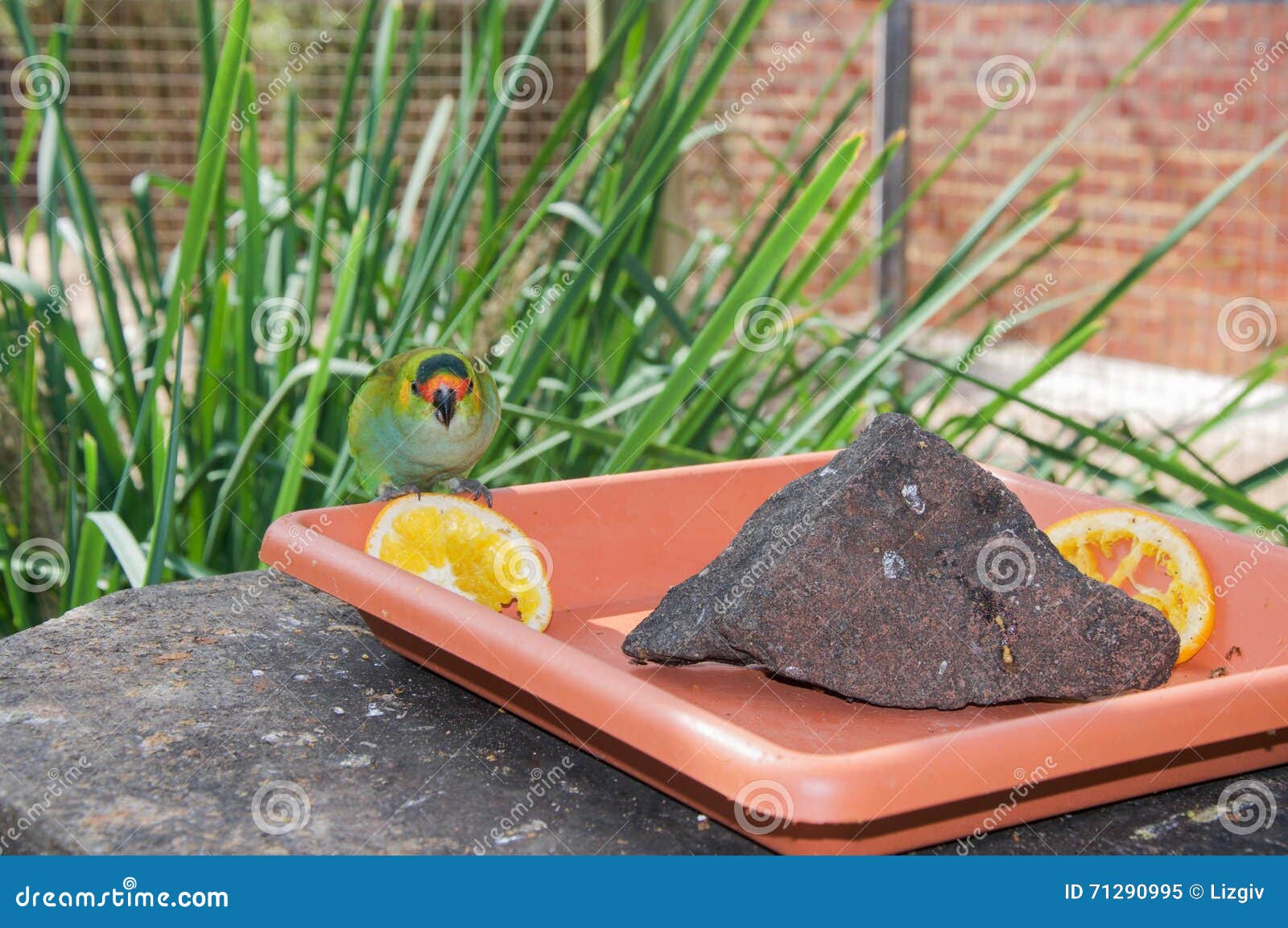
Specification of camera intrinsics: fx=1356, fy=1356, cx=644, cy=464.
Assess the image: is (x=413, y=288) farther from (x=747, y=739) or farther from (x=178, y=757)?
(x=747, y=739)

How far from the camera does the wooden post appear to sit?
329 centimetres

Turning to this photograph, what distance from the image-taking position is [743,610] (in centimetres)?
90

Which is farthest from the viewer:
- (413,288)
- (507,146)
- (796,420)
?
(507,146)

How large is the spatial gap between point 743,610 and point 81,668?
515 mm

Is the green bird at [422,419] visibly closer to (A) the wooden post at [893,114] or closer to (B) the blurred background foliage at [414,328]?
(B) the blurred background foliage at [414,328]

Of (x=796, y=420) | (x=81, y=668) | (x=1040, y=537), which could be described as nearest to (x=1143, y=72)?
(x=796, y=420)
